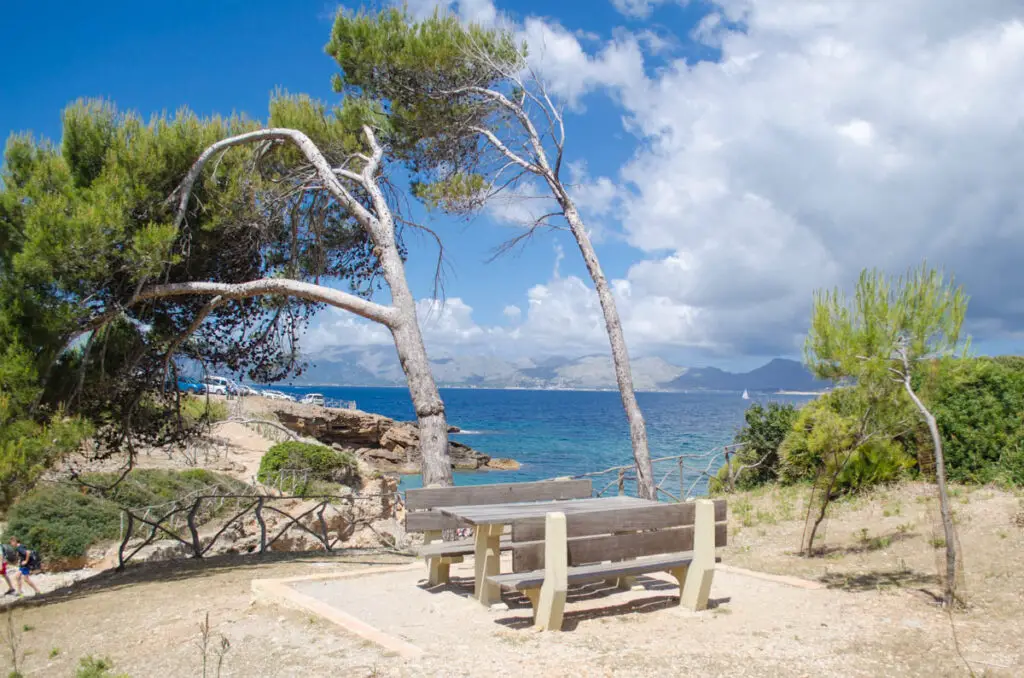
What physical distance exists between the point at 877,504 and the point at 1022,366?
3482 millimetres

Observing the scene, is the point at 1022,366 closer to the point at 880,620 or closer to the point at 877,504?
the point at 877,504

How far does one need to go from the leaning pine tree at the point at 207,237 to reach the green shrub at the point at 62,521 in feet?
20.6

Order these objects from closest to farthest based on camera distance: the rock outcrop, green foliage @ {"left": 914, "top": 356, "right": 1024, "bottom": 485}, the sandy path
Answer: the sandy path, green foliage @ {"left": 914, "top": 356, "right": 1024, "bottom": 485}, the rock outcrop

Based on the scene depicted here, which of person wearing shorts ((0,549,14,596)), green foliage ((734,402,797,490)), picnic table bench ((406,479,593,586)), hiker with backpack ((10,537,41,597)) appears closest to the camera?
picnic table bench ((406,479,593,586))

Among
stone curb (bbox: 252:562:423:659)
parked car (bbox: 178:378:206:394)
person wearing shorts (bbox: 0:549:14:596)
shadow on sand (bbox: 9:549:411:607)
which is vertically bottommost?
person wearing shorts (bbox: 0:549:14:596)

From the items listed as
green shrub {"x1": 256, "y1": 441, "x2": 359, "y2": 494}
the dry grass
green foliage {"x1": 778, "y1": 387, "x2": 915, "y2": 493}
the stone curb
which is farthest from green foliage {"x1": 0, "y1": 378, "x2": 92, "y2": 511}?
green shrub {"x1": 256, "y1": 441, "x2": 359, "y2": 494}

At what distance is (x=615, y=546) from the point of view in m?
4.85

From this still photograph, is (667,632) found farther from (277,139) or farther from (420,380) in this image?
(277,139)

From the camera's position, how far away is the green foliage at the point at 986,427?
384 inches

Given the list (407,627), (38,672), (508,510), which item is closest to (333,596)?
(407,627)

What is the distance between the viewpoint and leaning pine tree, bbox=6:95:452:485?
747 cm

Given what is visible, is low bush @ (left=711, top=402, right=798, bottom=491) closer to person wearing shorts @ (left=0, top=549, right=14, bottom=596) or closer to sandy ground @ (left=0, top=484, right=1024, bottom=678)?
sandy ground @ (left=0, top=484, right=1024, bottom=678)

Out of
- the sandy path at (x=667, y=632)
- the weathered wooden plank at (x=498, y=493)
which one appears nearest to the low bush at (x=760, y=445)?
the weathered wooden plank at (x=498, y=493)

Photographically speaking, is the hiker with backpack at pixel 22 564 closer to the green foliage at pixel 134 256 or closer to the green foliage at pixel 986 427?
the green foliage at pixel 134 256
